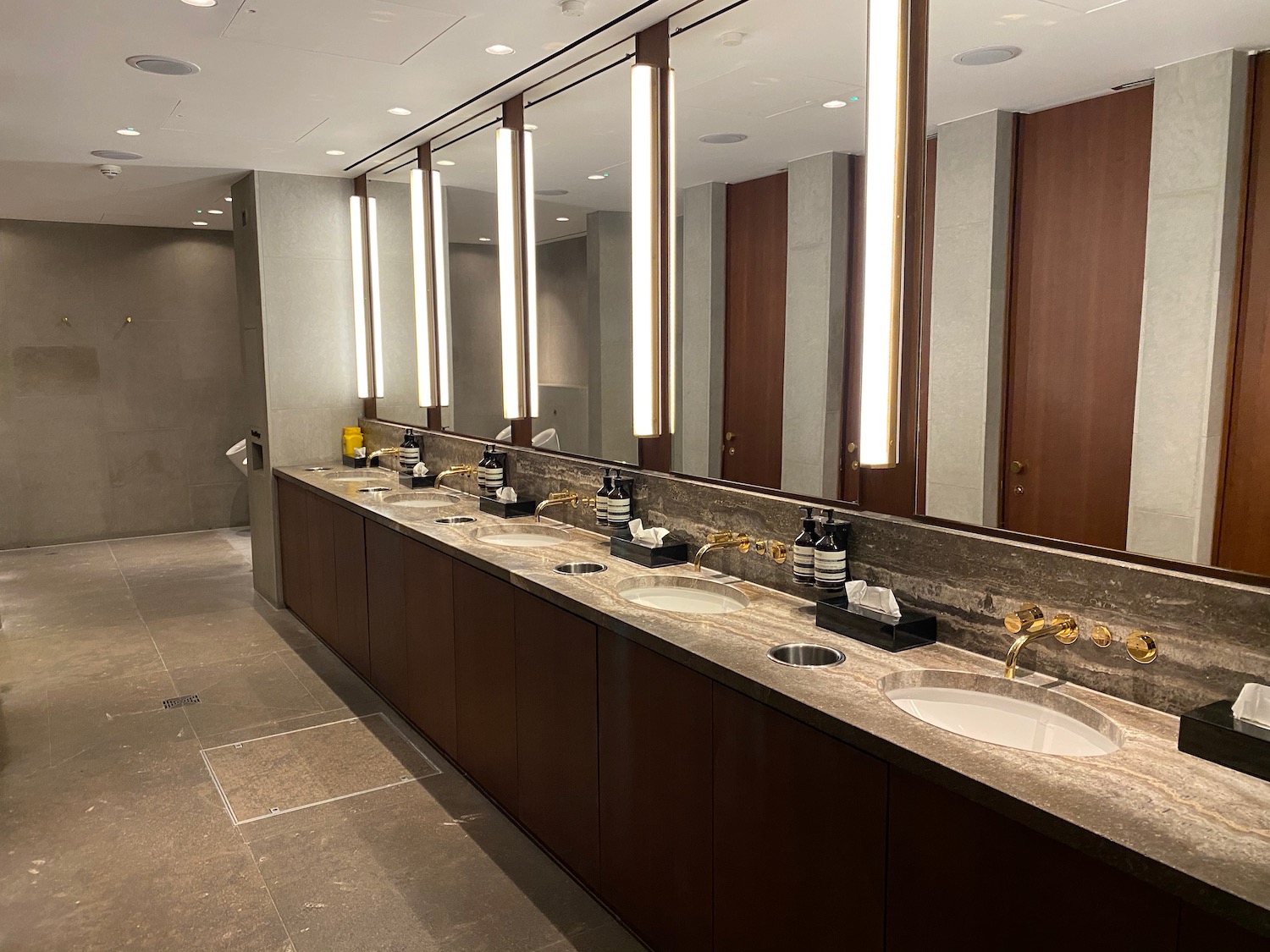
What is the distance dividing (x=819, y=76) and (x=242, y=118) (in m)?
2.78

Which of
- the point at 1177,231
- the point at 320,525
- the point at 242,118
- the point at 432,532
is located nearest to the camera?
the point at 1177,231

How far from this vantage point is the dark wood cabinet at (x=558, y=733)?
7.66 feet

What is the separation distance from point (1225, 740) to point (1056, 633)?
38cm

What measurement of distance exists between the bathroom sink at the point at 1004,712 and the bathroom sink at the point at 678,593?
2.38ft

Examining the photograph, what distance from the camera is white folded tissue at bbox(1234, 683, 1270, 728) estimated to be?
1.36m

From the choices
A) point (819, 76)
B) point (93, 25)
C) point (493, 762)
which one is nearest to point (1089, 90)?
point (819, 76)

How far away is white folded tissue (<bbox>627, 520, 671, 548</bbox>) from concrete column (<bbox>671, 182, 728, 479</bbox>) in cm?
20

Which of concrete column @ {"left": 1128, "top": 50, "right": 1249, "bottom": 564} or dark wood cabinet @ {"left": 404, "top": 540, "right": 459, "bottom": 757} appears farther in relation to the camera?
dark wood cabinet @ {"left": 404, "top": 540, "right": 459, "bottom": 757}

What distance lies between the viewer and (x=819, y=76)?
229cm

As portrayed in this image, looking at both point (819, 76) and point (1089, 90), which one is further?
point (819, 76)

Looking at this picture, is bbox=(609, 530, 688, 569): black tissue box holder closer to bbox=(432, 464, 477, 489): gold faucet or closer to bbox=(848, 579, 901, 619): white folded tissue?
bbox=(848, 579, 901, 619): white folded tissue

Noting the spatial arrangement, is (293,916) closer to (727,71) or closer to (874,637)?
(874,637)

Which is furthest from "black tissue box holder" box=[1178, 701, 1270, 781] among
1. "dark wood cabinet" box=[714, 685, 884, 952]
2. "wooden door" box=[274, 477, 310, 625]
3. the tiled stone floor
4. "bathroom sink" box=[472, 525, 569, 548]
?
"wooden door" box=[274, 477, 310, 625]

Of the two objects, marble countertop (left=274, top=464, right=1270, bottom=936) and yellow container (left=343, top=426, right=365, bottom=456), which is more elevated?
yellow container (left=343, top=426, right=365, bottom=456)
